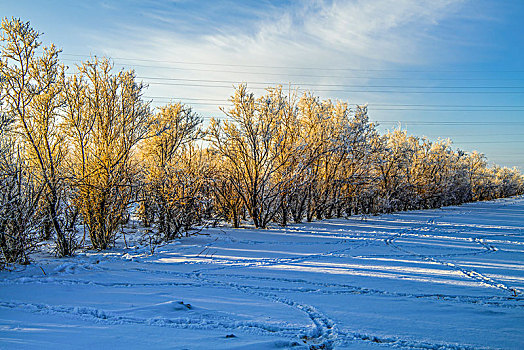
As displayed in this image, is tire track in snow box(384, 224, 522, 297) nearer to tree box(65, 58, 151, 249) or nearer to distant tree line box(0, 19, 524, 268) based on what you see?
distant tree line box(0, 19, 524, 268)

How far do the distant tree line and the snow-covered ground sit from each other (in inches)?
39.3

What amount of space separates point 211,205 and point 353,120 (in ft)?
27.0

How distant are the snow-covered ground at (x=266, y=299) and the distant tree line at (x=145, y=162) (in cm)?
100

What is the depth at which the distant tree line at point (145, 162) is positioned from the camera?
631 centimetres

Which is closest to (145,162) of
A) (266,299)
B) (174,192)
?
(174,192)

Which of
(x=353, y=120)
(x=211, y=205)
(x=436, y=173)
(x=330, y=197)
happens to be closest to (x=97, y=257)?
(x=211, y=205)

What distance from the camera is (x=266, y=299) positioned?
13.4ft

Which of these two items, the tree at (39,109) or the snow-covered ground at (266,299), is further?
the tree at (39,109)

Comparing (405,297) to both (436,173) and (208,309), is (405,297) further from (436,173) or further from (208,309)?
(436,173)

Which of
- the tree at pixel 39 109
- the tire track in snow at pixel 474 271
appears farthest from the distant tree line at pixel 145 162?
the tire track in snow at pixel 474 271

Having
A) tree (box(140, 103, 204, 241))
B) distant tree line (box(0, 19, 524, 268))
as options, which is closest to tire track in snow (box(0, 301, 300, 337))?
distant tree line (box(0, 19, 524, 268))

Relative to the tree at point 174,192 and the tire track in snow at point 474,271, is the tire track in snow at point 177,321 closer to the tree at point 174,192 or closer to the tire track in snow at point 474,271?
the tire track in snow at point 474,271

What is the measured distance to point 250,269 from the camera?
566 centimetres

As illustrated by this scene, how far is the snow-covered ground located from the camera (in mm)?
2945
